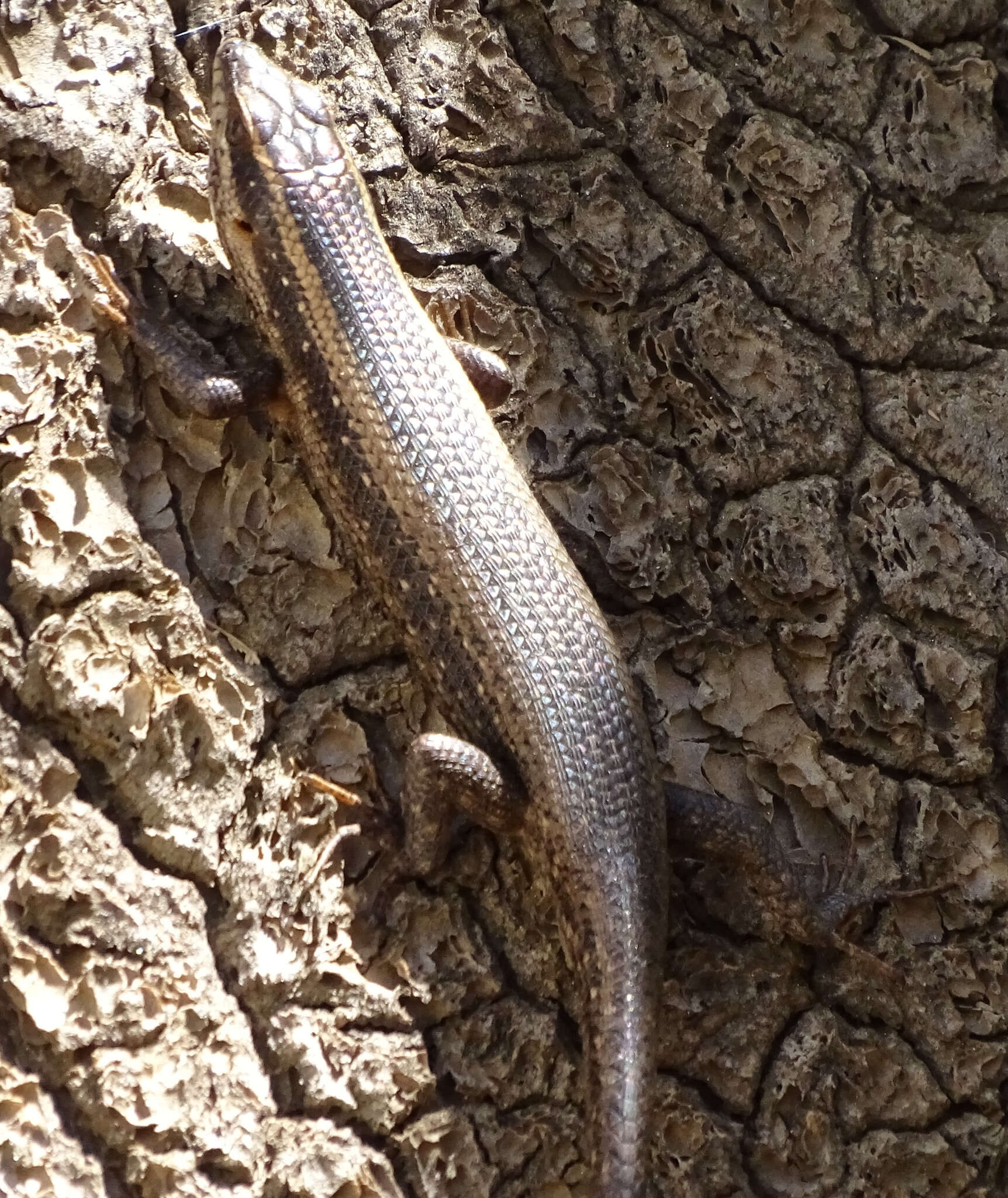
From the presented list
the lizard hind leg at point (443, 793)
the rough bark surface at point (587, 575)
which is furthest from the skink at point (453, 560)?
the rough bark surface at point (587, 575)

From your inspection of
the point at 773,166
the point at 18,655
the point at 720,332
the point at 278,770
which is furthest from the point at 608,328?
the point at 18,655

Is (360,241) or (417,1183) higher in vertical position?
(360,241)

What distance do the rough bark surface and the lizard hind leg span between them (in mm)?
91

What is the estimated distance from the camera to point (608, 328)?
3.44 meters

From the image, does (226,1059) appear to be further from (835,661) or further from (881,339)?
(881,339)

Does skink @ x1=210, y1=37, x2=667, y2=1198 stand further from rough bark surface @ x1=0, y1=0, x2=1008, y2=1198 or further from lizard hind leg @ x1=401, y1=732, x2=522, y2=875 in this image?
rough bark surface @ x1=0, y1=0, x2=1008, y2=1198

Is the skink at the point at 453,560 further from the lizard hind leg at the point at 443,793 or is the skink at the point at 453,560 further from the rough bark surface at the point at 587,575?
the rough bark surface at the point at 587,575

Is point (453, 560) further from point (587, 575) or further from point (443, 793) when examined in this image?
point (443, 793)

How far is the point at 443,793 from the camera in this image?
117 inches

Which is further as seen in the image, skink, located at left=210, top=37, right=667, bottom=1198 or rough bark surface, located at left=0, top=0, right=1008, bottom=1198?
skink, located at left=210, top=37, right=667, bottom=1198

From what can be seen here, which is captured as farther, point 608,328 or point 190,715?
point 608,328

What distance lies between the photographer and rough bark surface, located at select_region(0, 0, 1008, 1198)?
2.79 m

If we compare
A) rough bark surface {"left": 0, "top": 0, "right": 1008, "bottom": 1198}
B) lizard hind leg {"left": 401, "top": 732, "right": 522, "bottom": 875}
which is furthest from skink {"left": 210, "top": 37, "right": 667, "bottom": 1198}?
rough bark surface {"left": 0, "top": 0, "right": 1008, "bottom": 1198}

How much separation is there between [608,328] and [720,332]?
0.99ft
